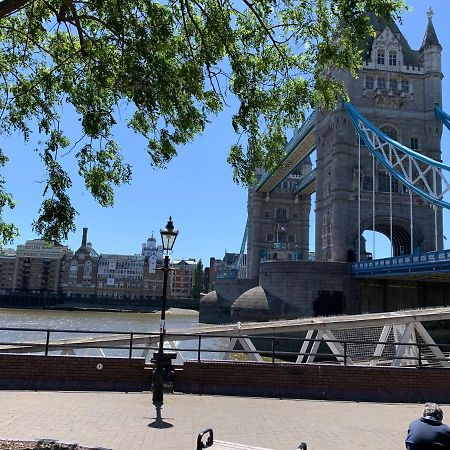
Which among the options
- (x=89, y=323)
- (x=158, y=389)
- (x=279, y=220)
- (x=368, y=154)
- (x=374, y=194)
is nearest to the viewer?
(x=158, y=389)

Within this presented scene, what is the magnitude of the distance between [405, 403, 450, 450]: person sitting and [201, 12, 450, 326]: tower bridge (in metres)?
37.8

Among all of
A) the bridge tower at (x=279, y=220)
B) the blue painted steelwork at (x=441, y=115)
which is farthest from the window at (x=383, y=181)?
the bridge tower at (x=279, y=220)

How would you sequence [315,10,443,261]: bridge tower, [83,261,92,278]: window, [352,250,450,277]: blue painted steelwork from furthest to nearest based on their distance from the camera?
[83,261,92,278]: window
[315,10,443,261]: bridge tower
[352,250,450,277]: blue painted steelwork

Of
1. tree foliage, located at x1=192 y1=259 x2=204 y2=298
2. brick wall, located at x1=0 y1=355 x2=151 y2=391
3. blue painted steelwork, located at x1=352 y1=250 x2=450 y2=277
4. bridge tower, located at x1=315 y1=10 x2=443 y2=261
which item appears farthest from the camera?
tree foliage, located at x1=192 y1=259 x2=204 y2=298

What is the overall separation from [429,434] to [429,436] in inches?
0.8

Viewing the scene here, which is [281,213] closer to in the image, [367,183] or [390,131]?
[390,131]

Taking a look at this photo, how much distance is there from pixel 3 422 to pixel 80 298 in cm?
14031

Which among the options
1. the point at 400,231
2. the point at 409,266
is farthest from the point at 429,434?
the point at 400,231

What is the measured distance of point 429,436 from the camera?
5.27 m

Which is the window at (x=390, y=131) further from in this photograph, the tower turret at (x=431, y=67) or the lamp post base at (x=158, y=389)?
the lamp post base at (x=158, y=389)

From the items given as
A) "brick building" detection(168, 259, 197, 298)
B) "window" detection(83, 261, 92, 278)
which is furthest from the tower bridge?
"window" detection(83, 261, 92, 278)

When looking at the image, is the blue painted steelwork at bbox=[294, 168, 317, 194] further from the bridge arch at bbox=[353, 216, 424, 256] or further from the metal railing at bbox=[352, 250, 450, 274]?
the metal railing at bbox=[352, 250, 450, 274]

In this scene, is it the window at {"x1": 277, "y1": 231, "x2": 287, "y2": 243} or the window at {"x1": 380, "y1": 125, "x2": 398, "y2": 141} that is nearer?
the window at {"x1": 380, "y1": 125, "x2": 398, "y2": 141}

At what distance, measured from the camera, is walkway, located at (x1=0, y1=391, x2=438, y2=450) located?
7945mm
